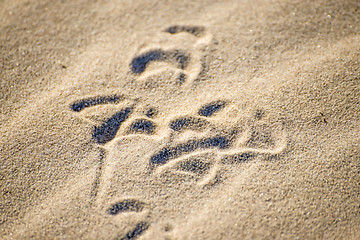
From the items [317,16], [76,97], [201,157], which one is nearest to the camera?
[201,157]

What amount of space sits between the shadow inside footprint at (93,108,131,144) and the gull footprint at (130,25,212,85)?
0.96ft

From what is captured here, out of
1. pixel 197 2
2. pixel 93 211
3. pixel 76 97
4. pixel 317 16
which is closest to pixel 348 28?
pixel 317 16

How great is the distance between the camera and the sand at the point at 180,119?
4.19 feet

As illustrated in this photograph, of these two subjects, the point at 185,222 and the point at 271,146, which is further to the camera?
the point at 271,146

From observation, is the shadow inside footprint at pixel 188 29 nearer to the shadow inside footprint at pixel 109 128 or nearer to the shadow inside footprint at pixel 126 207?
the shadow inside footprint at pixel 109 128

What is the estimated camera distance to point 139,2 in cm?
194

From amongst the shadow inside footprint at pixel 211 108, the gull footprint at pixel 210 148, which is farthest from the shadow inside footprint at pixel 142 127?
the shadow inside footprint at pixel 211 108

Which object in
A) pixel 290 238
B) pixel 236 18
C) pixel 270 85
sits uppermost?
pixel 236 18

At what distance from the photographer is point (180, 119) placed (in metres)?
1.49

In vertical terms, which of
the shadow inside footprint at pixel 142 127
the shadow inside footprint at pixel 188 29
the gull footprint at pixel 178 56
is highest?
the shadow inside footprint at pixel 188 29

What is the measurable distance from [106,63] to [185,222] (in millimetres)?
1090

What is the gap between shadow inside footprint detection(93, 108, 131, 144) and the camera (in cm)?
147

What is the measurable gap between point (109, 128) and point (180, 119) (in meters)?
0.41

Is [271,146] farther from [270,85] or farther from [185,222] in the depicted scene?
[185,222]
